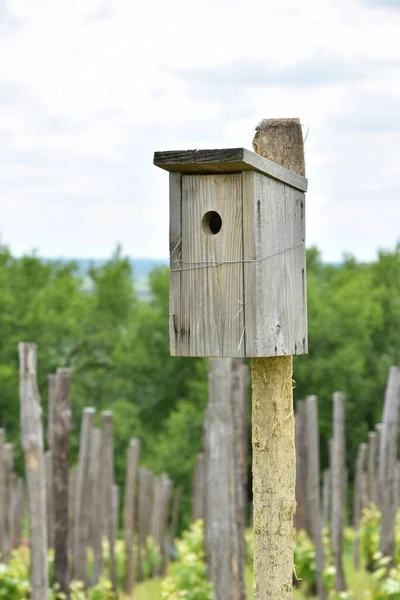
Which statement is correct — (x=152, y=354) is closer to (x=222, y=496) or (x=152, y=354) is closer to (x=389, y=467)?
(x=389, y=467)

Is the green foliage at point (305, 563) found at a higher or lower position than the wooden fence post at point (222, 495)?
lower

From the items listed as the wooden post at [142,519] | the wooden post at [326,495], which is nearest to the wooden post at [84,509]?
the wooden post at [142,519]

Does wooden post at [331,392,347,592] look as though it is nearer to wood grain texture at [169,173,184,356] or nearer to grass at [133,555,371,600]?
grass at [133,555,371,600]

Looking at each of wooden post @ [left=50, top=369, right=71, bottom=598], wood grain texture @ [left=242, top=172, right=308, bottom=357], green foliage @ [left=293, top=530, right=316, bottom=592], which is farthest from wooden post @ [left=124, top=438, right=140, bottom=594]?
wood grain texture @ [left=242, top=172, right=308, bottom=357]

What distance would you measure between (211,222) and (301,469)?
21.9 feet

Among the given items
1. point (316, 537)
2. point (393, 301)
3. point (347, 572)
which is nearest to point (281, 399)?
point (316, 537)

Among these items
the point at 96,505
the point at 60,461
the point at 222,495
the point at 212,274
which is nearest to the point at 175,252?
the point at 212,274

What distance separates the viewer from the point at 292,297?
383 centimetres

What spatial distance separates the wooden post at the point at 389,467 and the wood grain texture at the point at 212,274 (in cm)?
459

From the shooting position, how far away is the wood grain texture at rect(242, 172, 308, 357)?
3.54 metres

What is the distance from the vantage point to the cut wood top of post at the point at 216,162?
3430mm

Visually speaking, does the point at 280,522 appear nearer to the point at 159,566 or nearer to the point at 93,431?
the point at 93,431

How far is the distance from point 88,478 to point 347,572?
13.4ft

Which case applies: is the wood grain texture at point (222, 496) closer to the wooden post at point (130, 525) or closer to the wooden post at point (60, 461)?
the wooden post at point (60, 461)
